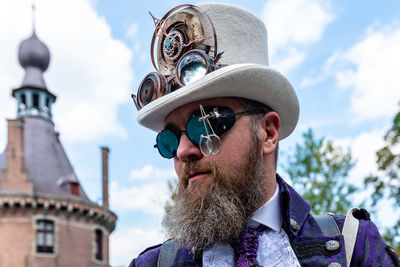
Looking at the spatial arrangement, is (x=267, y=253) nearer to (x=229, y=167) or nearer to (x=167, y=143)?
(x=229, y=167)

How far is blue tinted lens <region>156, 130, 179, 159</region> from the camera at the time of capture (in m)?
2.71

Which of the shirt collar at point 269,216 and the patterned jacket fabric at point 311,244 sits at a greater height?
the shirt collar at point 269,216

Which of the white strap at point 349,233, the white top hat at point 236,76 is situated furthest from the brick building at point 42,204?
the white strap at point 349,233

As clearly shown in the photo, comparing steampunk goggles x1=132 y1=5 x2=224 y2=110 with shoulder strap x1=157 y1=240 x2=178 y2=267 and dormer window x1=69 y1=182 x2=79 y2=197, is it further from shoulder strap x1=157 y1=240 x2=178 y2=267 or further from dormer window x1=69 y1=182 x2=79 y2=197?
dormer window x1=69 y1=182 x2=79 y2=197

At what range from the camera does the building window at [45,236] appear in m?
28.3

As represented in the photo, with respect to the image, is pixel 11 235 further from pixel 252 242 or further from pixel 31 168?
pixel 252 242

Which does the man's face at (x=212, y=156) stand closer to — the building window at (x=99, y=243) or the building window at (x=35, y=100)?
the building window at (x=99, y=243)

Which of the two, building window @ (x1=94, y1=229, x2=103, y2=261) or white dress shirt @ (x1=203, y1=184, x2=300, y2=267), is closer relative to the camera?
white dress shirt @ (x1=203, y1=184, x2=300, y2=267)

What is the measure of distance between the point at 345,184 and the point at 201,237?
50.3ft

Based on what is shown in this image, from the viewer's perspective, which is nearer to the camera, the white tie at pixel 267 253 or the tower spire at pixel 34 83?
the white tie at pixel 267 253

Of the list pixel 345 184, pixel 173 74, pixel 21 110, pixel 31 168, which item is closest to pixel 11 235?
pixel 31 168

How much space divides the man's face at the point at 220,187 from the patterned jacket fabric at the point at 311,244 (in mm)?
126

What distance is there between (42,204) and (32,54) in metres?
12.2

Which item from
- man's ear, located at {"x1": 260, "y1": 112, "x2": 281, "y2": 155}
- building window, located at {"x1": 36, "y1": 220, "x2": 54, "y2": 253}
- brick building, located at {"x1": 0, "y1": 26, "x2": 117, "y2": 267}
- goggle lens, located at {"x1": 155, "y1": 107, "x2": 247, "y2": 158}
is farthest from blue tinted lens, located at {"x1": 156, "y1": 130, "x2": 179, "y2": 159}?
building window, located at {"x1": 36, "y1": 220, "x2": 54, "y2": 253}
